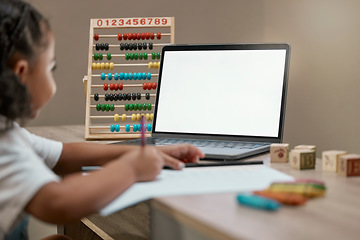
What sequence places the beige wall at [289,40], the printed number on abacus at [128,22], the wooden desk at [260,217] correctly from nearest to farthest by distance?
the wooden desk at [260,217] < the printed number on abacus at [128,22] < the beige wall at [289,40]

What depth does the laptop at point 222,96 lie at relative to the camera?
129 cm

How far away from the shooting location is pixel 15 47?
83 cm

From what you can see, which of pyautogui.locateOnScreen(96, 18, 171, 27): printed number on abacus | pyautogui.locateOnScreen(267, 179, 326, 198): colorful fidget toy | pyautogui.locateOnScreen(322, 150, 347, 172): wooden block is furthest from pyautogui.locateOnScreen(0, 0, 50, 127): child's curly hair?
pyautogui.locateOnScreen(96, 18, 171, 27): printed number on abacus

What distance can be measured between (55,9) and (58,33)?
12 cm

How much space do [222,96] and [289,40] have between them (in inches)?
51.4

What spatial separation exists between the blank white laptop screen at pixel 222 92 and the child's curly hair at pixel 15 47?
1.94 ft

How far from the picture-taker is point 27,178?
2.40 ft

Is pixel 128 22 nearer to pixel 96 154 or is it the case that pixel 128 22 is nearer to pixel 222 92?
pixel 222 92

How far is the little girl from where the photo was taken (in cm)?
72

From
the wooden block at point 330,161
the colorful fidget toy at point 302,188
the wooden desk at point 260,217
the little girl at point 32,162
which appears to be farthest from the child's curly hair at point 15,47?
the wooden block at point 330,161

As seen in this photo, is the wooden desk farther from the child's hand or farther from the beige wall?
the beige wall

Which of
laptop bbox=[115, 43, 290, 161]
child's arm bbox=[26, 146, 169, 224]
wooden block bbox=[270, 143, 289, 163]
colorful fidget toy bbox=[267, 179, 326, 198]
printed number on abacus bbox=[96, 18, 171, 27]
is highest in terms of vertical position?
printed number on abacus bbox=[96, 18, 171, 27]

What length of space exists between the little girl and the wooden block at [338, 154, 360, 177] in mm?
304

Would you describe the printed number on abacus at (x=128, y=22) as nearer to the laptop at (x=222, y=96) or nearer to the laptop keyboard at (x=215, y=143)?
the laptop at (x=222, y=96)
